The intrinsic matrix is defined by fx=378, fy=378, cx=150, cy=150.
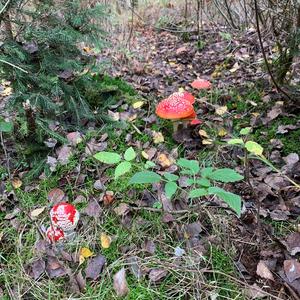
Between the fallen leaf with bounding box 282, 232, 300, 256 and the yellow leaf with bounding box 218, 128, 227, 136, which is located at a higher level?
the yellow leaf with bounding box 218, 128, 227, 136

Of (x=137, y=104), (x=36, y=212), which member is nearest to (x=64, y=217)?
(x=36, y=212)

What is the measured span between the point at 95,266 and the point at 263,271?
0.90 metres

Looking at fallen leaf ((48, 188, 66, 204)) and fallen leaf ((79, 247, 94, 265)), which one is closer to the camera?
fallen leaf ((79, 247, 94, 265))

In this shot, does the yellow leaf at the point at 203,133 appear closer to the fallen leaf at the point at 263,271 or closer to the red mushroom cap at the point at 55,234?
the fallen leaf at the point at 263,271

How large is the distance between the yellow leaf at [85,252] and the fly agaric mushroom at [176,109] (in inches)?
43.1

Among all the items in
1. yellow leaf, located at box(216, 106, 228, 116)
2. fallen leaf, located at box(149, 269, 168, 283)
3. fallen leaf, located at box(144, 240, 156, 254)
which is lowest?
fallen leaf, located at box(149, 269, 168, 283)

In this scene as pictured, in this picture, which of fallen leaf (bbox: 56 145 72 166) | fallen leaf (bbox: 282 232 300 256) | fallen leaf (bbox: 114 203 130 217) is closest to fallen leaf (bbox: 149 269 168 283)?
fallen leaf (bbox: 114 203 130 217)

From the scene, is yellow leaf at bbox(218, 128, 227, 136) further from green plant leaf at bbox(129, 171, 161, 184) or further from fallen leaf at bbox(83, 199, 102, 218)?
green plant leaf at bbox(129, 171, 161, 184)

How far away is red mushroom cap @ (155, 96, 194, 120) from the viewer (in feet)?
8.92

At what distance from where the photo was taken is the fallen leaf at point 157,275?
6.46 ft

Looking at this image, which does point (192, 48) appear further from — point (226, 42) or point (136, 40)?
point (136, 40)

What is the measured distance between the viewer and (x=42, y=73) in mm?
2584

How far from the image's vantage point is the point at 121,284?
1976 mm

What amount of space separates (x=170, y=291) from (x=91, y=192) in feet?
2.87
